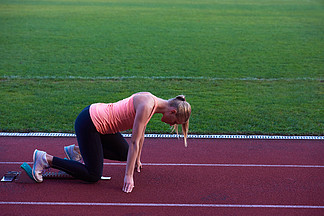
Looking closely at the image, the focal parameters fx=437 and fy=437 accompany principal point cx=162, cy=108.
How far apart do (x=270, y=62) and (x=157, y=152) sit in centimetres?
908

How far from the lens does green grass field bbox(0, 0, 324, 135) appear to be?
904 centimetres

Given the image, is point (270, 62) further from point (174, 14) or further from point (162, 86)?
point (174, 14)

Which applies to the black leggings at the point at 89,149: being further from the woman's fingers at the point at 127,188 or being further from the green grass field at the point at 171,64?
the green grass field at the point at 171,64

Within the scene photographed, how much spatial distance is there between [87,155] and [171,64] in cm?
919

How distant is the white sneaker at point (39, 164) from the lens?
5.61 meters

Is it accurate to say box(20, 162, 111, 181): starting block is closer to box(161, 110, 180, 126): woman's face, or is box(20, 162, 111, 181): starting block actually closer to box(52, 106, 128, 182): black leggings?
box(52, 106, 128, 182): black leggings

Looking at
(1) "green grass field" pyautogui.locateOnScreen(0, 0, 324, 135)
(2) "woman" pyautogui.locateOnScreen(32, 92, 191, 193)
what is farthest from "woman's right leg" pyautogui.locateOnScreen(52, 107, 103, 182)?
(1) "green grass field" pyautogui.locateOnScreen(0, 0, 324, 135)

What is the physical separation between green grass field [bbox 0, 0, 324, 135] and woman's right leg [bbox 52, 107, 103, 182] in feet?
7.78

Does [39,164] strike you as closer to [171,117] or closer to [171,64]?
[171,117]

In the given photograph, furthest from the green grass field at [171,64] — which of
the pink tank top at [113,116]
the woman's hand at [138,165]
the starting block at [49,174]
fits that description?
the pink tank top at [113,116]

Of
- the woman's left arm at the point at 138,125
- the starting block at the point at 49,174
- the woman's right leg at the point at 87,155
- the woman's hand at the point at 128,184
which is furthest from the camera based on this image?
the starting block at the point at 49,174

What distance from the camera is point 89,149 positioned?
5559 mm

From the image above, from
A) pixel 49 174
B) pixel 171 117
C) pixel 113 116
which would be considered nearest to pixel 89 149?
pixel 113 116

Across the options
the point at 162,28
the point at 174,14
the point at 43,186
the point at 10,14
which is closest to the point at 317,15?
the point at 174,14
